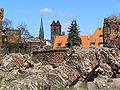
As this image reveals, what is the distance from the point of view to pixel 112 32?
8227mm

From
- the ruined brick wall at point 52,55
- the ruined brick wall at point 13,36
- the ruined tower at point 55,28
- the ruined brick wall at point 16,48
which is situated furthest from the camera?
the ruined tower at point 55,28

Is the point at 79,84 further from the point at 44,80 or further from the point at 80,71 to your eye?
the point at 44,80

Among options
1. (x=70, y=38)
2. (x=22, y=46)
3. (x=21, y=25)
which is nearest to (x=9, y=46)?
(x=22, y=46)

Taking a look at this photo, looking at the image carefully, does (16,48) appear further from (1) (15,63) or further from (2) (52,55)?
(1) (15,63)

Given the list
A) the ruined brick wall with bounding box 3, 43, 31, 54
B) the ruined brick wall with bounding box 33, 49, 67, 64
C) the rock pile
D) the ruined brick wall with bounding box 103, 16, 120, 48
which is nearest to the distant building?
the ruined brick wall with bounding box 33, 49, 67, 64

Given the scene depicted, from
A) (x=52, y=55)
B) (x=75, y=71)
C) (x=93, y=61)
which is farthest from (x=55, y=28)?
(x=75, y=71)

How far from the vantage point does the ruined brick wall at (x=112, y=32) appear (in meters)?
8.16

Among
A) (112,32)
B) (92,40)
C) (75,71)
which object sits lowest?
(75,71)

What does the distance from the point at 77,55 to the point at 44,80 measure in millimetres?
1440

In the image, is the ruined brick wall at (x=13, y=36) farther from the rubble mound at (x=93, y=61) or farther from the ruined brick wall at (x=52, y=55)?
the rubble mound at (x=93, y=61)

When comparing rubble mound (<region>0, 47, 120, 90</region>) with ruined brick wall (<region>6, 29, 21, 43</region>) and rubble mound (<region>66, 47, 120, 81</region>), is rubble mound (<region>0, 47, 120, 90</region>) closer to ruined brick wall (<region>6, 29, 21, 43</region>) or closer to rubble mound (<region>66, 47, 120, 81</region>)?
rubble mound (<region>66, 47, 120, 81</region>)

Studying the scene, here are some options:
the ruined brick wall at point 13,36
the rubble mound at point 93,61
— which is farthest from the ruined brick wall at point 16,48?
the rubble mound at point 93,61

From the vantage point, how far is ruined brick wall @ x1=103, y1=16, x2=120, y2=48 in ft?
26.8

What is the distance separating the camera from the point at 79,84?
5586 millimetres
